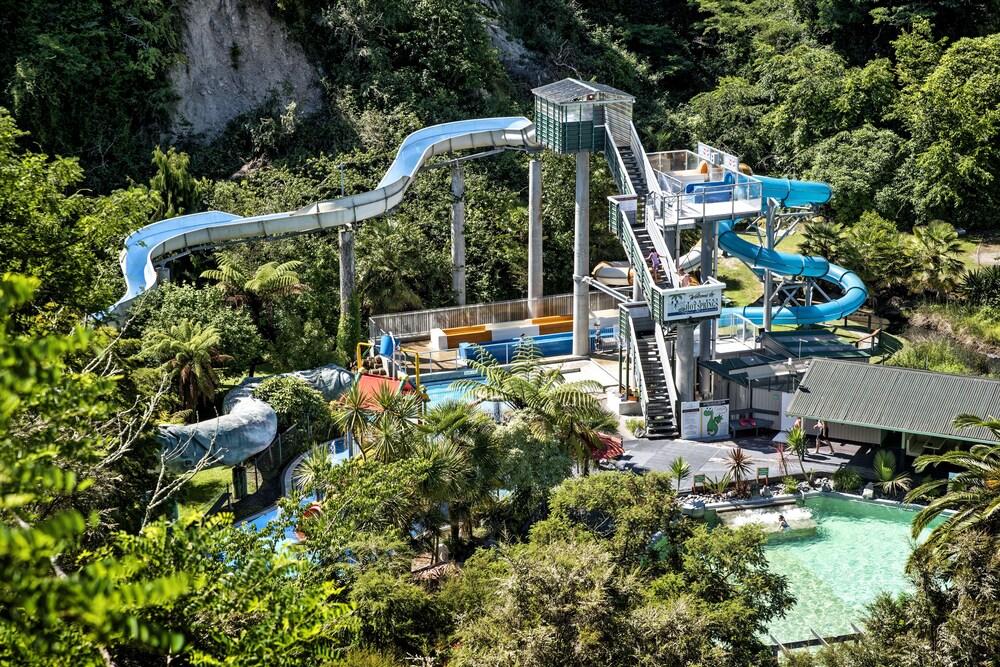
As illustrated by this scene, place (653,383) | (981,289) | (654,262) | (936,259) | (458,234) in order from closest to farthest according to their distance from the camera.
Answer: (653,383) → (654,262) → (981,289) → (458,234) → (936,259)

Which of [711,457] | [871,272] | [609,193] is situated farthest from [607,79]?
[711,457]

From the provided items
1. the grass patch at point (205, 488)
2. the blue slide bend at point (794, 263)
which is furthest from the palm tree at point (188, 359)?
the blue slide bend at point (794, 263)

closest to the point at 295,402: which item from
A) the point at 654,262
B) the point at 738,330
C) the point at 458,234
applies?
the point at 654,262

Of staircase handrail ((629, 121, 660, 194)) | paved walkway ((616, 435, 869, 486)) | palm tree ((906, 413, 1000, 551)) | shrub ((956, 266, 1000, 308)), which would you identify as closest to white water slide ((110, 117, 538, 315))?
staircase handrail ((629, 121, 660, 194))

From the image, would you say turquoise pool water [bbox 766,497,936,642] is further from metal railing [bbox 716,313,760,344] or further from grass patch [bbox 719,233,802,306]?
grass patch [bbox 719,233,802,306]

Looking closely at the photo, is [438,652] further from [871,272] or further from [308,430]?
[871,272]

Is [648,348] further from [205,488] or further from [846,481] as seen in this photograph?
[205,488]
